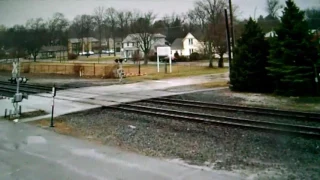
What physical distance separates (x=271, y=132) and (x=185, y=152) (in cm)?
276

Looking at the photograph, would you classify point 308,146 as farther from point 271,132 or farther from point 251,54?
point 251,54

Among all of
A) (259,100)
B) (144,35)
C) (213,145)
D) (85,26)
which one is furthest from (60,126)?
(85,26)

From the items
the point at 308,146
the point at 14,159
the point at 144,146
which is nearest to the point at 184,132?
the point at 144,146

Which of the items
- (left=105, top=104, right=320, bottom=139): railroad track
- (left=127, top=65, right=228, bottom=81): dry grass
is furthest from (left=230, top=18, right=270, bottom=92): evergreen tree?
(left=127, top=65, right=228, bottom=81): dry grass

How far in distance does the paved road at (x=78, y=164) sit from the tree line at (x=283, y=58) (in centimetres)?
1073

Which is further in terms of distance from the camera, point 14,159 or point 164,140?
point 164,140

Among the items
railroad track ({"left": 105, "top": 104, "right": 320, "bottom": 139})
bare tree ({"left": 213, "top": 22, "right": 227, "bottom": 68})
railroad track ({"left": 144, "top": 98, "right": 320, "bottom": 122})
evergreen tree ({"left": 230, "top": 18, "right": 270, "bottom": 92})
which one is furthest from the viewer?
bare tree ({"left": 213, "top": 22, "right": 227, "bottom": 68})

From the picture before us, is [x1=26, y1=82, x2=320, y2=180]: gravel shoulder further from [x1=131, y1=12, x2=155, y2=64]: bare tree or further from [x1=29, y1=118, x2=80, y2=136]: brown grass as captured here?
[x1=131, y1=12, x2=155, y2=64]: bare tree

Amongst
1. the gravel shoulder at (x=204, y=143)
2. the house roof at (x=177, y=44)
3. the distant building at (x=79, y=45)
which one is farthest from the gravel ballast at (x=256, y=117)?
the distant building at (x=79, y=45)

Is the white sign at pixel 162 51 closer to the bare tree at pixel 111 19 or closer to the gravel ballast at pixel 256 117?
the gravel ballast at pixel 256 117

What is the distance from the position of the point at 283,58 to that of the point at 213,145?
32.0ft

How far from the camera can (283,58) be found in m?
15.1

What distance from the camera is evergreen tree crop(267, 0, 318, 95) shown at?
14609mm

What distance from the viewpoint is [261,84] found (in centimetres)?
1719
